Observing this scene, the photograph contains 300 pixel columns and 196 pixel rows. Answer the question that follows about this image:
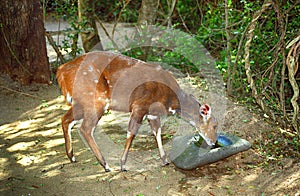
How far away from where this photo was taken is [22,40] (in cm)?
671

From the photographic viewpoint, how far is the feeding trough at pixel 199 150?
15.7 feet

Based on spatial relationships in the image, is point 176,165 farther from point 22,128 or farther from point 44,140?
point 22,128

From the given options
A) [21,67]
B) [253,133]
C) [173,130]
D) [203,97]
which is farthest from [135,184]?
[21,67]

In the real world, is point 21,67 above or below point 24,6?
below

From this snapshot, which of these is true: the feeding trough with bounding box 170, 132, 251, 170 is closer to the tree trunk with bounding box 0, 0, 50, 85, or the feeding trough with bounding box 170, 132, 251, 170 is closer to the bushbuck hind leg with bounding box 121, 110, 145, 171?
the bushbuck hind leg with bounding box 121, 110, 145, 171

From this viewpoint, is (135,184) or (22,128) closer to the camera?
(135,184)

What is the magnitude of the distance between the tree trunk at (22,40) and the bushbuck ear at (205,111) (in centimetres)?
319

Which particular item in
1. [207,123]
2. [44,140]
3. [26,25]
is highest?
[26,25]

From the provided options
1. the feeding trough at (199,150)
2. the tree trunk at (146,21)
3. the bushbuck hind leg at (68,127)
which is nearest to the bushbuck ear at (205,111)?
the feeding trough at (199,150)

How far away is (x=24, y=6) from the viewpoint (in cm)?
666

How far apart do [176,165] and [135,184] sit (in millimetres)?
597

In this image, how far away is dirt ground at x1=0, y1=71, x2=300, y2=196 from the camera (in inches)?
177

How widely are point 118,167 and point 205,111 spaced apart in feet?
4.02

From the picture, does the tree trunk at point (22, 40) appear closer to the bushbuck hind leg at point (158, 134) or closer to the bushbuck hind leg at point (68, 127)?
the bushbuck hind leg at point (68, 127)
